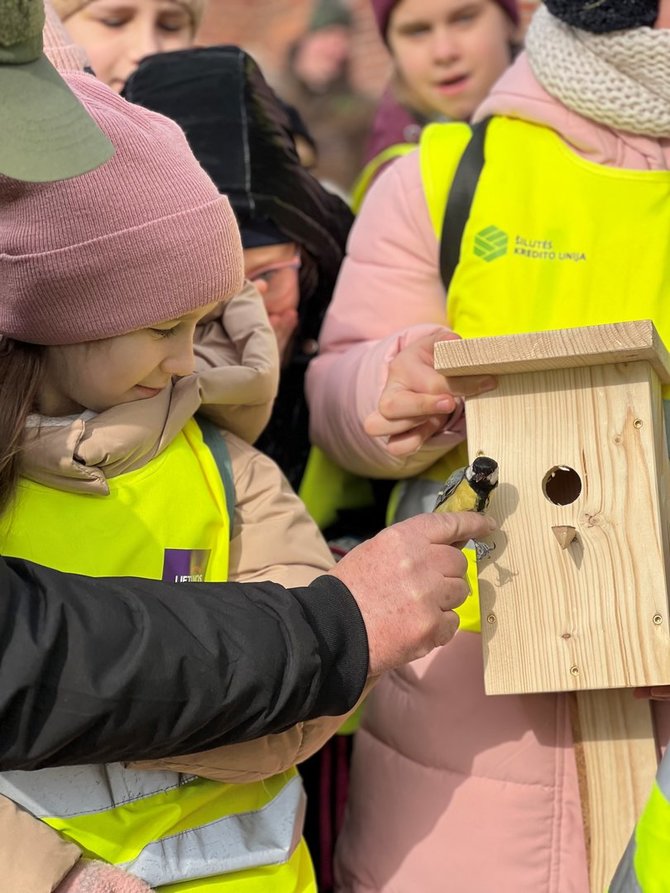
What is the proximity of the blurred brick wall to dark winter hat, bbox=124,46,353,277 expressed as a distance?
7.71 metres

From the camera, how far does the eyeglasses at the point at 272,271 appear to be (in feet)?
8.30

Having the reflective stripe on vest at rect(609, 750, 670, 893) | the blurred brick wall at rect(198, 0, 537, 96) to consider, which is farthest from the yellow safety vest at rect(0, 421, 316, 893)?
the blurred brick wall at rect(198, 0, 537, 96)

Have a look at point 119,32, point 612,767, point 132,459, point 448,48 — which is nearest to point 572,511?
point 612,767

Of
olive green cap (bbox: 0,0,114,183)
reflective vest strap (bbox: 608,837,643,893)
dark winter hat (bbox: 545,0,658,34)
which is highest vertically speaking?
olive green cap (bbox: 0,0,114,183)

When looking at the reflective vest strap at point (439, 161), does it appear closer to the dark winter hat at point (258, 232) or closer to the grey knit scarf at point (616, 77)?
the grey knit scarf at point (616, 77)

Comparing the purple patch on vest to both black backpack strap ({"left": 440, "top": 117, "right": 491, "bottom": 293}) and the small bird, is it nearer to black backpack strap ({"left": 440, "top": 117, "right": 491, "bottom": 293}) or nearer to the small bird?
the small bird

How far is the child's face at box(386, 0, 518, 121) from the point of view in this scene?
350 cm

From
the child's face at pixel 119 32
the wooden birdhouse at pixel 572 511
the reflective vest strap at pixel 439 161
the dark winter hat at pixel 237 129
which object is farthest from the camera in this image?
the child's face at pixel 119 32

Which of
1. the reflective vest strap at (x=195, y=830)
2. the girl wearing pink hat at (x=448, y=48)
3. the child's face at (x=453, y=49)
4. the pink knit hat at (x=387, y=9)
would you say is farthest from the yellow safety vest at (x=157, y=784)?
the pink knit hat at (x=387, y=9)

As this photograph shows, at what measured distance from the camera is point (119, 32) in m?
2.93

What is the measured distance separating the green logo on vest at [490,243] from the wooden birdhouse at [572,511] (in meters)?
0.30

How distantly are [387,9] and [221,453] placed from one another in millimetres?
2112

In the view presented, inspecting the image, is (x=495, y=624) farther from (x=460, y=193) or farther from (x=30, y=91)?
(x=30, y=91)

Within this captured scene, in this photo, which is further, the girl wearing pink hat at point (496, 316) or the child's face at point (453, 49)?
the child's face at point (453, 49)
